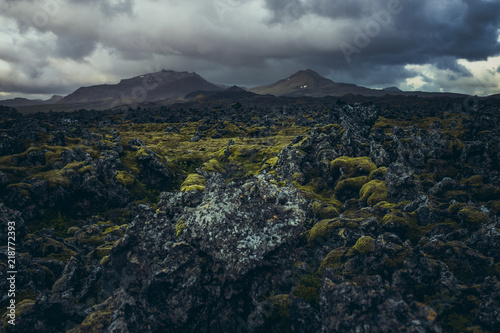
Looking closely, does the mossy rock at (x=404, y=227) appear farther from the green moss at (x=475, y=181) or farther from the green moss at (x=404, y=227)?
the green moss at (x=475, y=181)

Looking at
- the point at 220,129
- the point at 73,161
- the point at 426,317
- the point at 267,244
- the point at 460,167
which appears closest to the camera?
the point at 426,317

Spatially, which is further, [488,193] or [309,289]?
[488,193]

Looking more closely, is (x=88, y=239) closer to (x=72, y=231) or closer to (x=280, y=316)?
(x=72, y=231)

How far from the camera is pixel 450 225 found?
15.9 m

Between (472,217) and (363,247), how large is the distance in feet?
23.3

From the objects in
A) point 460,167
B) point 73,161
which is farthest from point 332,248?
point 73,161

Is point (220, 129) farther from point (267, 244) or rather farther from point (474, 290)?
point (474, 290)

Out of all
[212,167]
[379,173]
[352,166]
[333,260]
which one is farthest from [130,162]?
[333,260]

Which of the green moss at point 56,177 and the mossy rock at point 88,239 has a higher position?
the green moss at point 56,177

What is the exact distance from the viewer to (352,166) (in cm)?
2989

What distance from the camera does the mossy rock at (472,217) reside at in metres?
15.0

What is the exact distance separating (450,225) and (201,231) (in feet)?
49.2

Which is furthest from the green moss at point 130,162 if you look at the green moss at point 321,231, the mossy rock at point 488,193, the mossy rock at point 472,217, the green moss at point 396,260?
the mossy rock at point 488,193

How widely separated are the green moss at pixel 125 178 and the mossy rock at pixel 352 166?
26.9 metres
